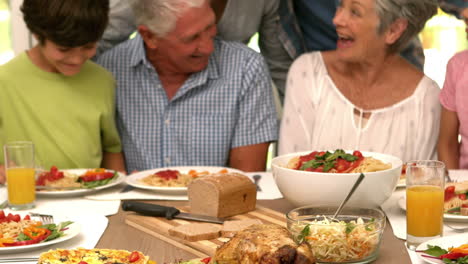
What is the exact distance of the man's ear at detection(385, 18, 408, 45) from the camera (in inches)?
111

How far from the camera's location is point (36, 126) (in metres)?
2.82

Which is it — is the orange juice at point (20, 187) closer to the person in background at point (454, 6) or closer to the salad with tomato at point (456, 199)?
the salad with tomato at point (456, 199)

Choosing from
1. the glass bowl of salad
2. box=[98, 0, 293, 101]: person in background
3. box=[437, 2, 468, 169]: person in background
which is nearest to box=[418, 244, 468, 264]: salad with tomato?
the glass bowl of salad

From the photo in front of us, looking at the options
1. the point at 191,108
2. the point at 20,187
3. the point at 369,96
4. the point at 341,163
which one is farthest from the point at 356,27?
the point at 20,187

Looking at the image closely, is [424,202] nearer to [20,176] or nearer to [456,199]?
[456,199]

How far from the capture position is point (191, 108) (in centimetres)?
304

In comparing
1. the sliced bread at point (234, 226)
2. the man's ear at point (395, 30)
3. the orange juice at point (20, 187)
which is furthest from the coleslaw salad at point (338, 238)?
the man's ear at point (395, 30)

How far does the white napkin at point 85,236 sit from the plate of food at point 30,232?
2 cm

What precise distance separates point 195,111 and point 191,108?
0.02 meters

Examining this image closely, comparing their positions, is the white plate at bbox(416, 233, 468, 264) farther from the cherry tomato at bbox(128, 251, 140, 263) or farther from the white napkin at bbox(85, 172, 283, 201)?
the white napkin at bbox(85, 172, 283, 201)

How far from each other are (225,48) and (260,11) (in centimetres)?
32

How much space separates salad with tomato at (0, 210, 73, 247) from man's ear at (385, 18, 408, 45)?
1.60 metres

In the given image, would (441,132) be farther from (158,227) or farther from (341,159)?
(158,227)

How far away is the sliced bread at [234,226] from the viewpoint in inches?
66.6
